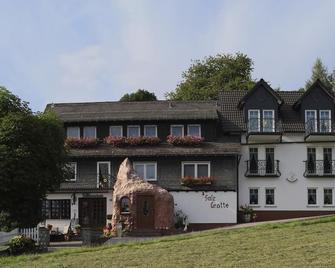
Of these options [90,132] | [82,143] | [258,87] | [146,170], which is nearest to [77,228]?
[146,170]

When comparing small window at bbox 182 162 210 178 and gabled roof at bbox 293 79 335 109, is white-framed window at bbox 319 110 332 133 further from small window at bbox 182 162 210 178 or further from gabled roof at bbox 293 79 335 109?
small window at bbox 182 162 210 178

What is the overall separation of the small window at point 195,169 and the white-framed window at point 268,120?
488 centimetres

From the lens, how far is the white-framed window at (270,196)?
46.5 meters

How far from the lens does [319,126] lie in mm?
46781

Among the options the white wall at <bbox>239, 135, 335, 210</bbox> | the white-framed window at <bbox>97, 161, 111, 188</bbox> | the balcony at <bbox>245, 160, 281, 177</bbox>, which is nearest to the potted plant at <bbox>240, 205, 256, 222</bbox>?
the white wall at <bbox>239, 135, 335, 210</bbox>

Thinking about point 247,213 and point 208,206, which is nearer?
point 208,206

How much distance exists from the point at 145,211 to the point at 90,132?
9148mm

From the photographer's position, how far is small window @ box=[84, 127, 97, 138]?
48.0m

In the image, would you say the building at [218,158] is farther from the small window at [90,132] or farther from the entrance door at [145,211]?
the entrance door at [145,211]

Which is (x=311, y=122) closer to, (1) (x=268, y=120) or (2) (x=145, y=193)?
(1) (x=268, y=120)

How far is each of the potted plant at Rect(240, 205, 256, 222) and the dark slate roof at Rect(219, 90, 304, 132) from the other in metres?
5.41

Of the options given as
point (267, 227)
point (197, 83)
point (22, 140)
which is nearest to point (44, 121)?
point (22, 140)

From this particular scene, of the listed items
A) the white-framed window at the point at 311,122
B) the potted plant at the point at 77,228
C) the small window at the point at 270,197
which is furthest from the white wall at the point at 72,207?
the white-framed window at the point at 311,122

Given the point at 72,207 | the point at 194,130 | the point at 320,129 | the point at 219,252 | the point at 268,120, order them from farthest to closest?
the point at 194,130 < the point at 268,120 < the point at 320,129 < the point at 72,207 < the point at 219,252
